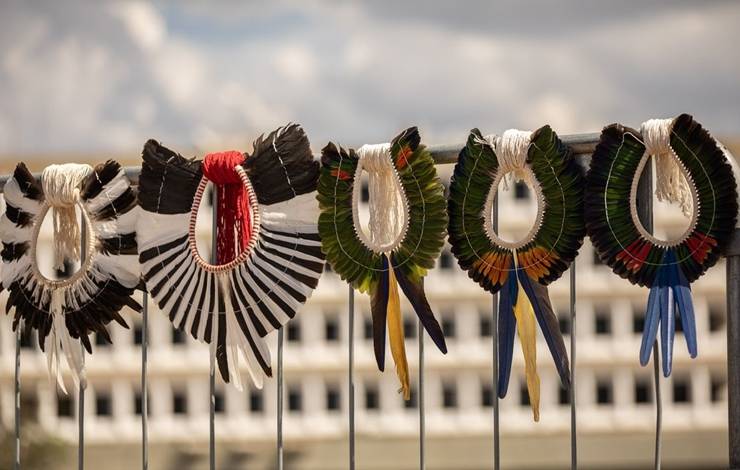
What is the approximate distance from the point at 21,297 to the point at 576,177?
164cm

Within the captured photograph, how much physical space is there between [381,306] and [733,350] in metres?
0.82

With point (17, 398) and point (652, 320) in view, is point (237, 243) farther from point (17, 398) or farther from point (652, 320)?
point (652, 320)

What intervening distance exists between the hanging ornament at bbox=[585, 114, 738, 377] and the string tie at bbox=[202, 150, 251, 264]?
0.91 meters

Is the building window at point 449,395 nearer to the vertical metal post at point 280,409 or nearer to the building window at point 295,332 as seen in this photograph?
the building window at point 295,332

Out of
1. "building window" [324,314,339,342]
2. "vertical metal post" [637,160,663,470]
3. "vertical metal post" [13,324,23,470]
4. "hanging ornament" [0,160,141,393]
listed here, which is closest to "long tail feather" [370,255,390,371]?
"vertical metal post" [637,160,663,470]

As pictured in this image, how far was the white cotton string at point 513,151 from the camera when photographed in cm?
339

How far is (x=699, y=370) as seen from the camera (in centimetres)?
5162

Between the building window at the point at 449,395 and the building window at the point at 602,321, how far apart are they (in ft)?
17.3

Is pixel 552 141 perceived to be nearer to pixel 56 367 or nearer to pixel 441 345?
pixel 441 345

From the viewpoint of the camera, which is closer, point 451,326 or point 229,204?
point 229,204

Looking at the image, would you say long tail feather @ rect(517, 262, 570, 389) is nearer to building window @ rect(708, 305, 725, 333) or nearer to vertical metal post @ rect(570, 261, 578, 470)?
vertical metal post @ rect(570, 261, 578, 470)

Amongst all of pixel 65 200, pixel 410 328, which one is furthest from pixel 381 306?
pixel 410 328

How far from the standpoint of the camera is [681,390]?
51844 mm

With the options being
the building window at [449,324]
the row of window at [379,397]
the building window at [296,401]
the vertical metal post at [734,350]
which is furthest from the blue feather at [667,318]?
the building window at [296,401]
